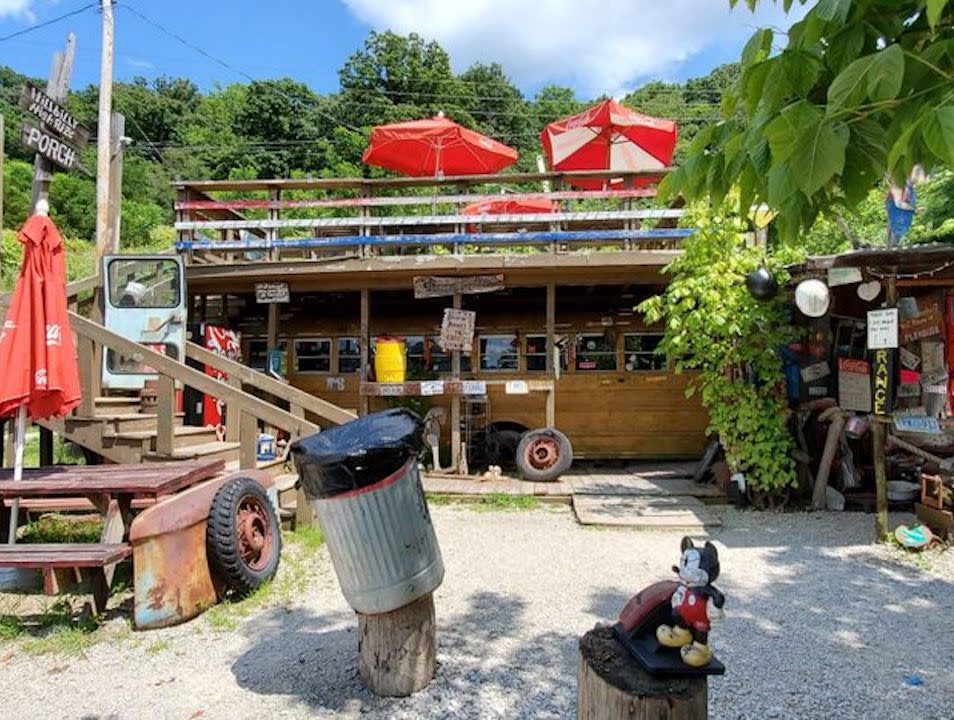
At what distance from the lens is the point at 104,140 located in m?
9.88

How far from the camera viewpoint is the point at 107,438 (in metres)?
5.47

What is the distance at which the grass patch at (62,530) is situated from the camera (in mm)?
5324

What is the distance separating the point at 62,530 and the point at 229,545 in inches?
109

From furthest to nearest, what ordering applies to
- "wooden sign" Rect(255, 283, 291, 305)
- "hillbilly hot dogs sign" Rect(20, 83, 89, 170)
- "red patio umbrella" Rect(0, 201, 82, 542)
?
"wooden sign" Rect(255, 283, 291, 305), "hillbilly hot dogs sign" Rect(20, 83, 89, 170), "red patio umbrella" Rect(0, 201, 82, 542)

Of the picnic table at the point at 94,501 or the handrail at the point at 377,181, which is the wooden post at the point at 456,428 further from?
the picnic table at the point at 94,501

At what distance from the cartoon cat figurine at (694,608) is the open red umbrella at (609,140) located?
7.92 m

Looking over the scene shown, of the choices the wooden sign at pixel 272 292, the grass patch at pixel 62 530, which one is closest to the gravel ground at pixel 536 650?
the grass patch at pixel 62 530

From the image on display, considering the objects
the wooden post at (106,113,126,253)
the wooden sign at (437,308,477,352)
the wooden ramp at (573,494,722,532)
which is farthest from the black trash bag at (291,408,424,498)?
the wooden post at (106,113,126,253)

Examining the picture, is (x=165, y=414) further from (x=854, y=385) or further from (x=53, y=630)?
(x=854, y=385)

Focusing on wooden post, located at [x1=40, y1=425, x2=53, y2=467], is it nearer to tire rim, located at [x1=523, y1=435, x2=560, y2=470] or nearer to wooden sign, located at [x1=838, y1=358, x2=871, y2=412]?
tire rim, located at [x1=523, y1=435, x2=560, y2=470]

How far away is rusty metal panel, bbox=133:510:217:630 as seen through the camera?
3.67 metres

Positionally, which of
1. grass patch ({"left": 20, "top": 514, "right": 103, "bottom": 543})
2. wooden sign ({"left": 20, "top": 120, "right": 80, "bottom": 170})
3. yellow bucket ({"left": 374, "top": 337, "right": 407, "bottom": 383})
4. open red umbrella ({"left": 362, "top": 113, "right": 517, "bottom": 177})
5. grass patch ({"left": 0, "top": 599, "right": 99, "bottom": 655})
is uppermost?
open red umbrella ({"left": 362, "top": 113, "right": 517, "bottom": 177})

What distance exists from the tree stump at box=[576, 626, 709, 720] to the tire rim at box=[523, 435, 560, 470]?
222 inches

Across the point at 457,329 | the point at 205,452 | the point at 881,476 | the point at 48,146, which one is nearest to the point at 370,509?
the point at 205,452
